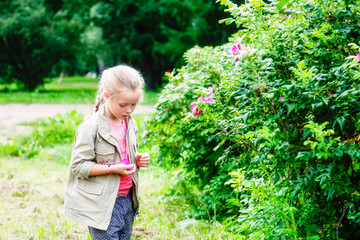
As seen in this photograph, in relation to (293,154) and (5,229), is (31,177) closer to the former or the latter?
(5,229)

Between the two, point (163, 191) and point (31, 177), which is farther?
point (31, 177)

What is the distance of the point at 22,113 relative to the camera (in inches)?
472

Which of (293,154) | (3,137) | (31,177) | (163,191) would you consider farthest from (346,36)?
(3,137)

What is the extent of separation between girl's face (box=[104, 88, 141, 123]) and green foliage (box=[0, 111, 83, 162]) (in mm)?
4181

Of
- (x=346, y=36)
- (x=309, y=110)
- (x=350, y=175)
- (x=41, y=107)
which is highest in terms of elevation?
(x=346, y=36)

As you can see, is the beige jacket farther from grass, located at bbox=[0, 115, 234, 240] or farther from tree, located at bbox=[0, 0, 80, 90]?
tree, located at bbox=[0, 0, 80, 90]

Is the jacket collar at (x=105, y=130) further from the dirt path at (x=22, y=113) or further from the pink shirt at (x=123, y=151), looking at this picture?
the dirt path at (x=22, y=113)

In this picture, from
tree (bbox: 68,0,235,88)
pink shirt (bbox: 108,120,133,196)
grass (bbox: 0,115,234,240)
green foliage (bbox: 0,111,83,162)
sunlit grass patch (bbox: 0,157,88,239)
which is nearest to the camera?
pink shirt (bbox: 108,120,133,196)

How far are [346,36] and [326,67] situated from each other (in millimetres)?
188

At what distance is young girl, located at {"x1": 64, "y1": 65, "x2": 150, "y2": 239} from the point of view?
2.55 m

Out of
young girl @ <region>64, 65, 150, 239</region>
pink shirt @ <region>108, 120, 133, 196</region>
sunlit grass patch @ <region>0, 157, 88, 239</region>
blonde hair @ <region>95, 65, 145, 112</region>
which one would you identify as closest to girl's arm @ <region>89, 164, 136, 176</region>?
young girl @ <region>64, 65, 150, 239</region>

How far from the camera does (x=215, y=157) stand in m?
3.71

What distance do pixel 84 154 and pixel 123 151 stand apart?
0.87ft

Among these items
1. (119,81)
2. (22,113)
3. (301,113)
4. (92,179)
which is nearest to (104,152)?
(92,179)
